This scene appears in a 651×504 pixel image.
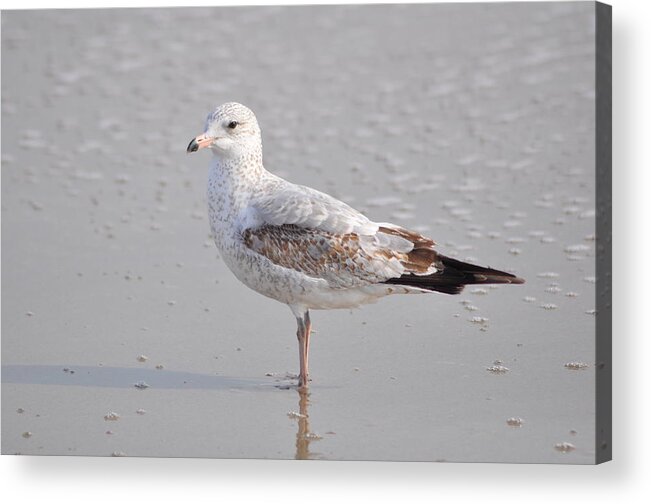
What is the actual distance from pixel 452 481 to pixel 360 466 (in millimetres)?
399

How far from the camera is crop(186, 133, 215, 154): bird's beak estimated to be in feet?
21.8

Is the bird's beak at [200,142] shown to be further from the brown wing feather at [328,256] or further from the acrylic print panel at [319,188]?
the acrylic print panel at [319,188]

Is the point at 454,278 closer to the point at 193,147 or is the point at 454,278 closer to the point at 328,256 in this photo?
the point at 328,256

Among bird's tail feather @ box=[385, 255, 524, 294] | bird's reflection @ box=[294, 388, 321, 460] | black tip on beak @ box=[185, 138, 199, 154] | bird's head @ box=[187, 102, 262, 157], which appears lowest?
bird's reflection @ box=[294, 388, 321, 460]

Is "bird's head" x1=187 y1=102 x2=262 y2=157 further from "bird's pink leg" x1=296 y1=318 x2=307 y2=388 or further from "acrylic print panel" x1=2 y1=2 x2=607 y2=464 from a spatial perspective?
"bird's pink leg" x1=296 y1=318 x2=307 y2=388

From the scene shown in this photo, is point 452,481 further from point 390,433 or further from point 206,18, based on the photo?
point 206,18

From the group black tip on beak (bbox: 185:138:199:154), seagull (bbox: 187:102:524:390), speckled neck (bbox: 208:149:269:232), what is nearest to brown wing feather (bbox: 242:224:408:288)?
seagull (bbox: 187:102:524:390)

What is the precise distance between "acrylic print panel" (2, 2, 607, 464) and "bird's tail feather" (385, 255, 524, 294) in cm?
42

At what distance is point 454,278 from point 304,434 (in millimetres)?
930

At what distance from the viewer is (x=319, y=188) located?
8227mm

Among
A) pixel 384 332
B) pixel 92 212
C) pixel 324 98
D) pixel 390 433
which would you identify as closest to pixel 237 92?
pixel 324 98

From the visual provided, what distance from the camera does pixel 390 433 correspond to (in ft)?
21.8

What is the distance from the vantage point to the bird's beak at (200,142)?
6.63 m

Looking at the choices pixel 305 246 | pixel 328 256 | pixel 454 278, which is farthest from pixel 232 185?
pixel 454 278
